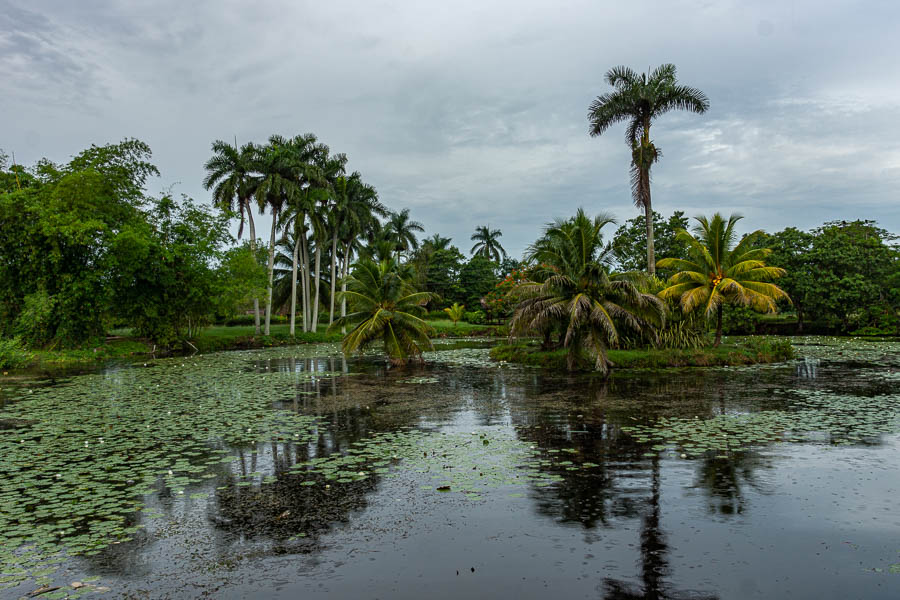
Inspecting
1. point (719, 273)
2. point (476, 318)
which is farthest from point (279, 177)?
point (719, 273)

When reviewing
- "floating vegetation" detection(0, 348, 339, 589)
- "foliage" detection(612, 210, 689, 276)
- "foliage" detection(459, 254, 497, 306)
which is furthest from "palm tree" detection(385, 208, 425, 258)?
"floating vegetation" detection(0, 348, 339, 589)

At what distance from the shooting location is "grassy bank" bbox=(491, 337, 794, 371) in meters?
19.3

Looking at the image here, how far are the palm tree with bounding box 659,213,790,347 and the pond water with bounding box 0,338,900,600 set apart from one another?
7959 mm

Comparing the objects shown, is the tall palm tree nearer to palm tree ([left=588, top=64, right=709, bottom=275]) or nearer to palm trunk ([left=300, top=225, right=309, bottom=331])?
palm trunk ([left=300, top=225, right=309, bottom=331])

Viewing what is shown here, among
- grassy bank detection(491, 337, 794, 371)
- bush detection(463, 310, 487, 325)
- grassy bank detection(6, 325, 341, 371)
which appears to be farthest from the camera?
bush detection(463, 310, 487, 325)

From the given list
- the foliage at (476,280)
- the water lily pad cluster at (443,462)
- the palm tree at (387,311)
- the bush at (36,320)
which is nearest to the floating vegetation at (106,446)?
the water lily pad cluster at (443,462)

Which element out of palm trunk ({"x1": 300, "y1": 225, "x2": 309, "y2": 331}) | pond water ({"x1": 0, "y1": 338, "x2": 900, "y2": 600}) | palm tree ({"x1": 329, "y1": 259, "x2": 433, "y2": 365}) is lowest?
pond water ({"x1": 0, "y1": 338, "x2": 900, "y2": 600})

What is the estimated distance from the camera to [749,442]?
8.55 meters

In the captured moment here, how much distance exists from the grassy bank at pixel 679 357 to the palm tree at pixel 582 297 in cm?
119

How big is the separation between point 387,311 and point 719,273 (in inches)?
548

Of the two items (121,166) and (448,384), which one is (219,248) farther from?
(448,384)

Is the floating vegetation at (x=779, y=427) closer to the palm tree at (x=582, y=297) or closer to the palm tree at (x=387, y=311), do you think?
the palm tree at (x=582, y=297)

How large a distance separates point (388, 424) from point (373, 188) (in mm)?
34859

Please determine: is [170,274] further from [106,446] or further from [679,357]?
[679,357]
